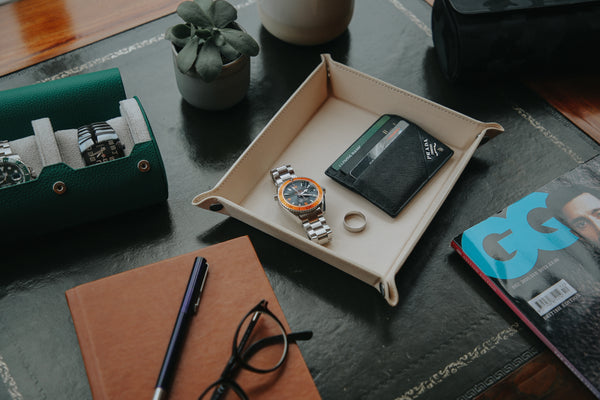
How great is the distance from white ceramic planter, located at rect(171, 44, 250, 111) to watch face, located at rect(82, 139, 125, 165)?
185mm

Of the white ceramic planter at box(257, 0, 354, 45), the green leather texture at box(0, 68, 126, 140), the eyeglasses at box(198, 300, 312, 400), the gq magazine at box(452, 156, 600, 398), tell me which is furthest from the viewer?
the white ceramic planter at box(257, 0, 354, 45)

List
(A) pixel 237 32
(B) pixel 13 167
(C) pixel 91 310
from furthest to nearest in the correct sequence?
(A) pixel 237 32 → (B) pixel 13 167 → (C) pixel 91 310

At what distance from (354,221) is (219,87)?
0.33 metres

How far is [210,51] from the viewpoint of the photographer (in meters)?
0.85

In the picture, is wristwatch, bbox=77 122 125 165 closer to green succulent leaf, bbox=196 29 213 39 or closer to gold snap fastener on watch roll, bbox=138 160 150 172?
gold snap fastener on watch roll, bbox=138 160 150 172

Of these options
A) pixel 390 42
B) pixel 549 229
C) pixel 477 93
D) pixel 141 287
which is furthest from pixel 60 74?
pixel 549 229

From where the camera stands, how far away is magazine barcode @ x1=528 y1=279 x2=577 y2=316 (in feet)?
2.42

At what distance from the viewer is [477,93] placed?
3.32 feet

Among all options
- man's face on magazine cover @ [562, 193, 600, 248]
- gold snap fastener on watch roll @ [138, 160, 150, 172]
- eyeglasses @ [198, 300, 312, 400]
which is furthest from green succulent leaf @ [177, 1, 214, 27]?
man's face on magazine cover @ [562, 193, 600, 248]

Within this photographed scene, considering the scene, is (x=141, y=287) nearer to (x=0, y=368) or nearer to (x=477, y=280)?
(x=0, y=368)

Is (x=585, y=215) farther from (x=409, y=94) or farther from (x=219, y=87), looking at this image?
(x=219, y=87)

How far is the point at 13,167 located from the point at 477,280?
71cm

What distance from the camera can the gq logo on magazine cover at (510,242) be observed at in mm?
773

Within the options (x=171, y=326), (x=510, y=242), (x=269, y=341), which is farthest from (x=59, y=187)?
(x=510, y=242)
